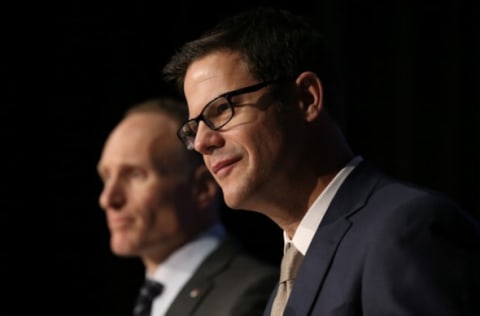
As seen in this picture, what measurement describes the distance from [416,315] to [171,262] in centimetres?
158

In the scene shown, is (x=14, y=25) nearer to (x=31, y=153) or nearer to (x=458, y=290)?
(x=31, y=153)

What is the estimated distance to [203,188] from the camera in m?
2.92

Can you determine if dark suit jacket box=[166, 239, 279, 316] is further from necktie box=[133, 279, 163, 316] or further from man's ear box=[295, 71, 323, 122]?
man's ear box=[295, 71, 323, 122]

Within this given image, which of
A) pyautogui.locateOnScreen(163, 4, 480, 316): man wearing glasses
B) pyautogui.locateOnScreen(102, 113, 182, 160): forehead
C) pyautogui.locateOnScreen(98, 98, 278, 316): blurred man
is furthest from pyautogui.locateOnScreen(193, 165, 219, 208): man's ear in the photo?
pyautogui.locateOnScreen(163, 4, 480, 316): man wearing glasses

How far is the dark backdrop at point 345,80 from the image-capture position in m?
3.19

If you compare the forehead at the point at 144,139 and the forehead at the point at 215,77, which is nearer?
the forehead at the point at 215,77

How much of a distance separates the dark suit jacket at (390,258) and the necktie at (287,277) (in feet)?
0.34

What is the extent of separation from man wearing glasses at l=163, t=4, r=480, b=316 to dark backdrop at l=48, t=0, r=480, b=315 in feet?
5.06

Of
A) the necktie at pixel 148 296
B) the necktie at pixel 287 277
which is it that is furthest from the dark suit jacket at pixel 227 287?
Result: the necktie at pixel 287 277

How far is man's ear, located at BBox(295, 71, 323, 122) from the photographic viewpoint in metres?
1.72

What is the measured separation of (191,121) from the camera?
1743 mm

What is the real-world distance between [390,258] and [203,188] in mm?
1608

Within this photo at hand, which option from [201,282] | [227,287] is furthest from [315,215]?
[201,282]

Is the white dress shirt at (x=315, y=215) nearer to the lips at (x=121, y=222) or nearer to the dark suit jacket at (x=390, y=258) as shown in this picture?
the dark suit jacket at (x=390, y=258)
